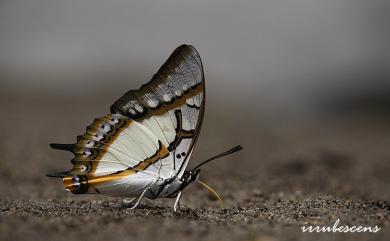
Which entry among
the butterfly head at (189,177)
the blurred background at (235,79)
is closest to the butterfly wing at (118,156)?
the butterfly head at (189,177)

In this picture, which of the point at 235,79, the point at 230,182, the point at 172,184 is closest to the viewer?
the point at 172,184

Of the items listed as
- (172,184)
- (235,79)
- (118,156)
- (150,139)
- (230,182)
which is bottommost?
(172,184)

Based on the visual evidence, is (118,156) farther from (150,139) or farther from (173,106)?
(173,106)

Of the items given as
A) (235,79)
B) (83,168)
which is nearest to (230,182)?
(83,168)

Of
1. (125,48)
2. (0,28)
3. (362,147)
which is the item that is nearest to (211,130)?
(362,147)

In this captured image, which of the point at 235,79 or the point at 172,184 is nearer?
the point at 172,184

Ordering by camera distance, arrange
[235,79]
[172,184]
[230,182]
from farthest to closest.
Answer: [235,79] < [230,182] < [172,184]

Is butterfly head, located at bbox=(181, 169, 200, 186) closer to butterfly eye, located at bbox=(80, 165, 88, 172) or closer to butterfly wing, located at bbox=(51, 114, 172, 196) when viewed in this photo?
butterfly wing, located at bbox=(51, 114, 172, 196)
